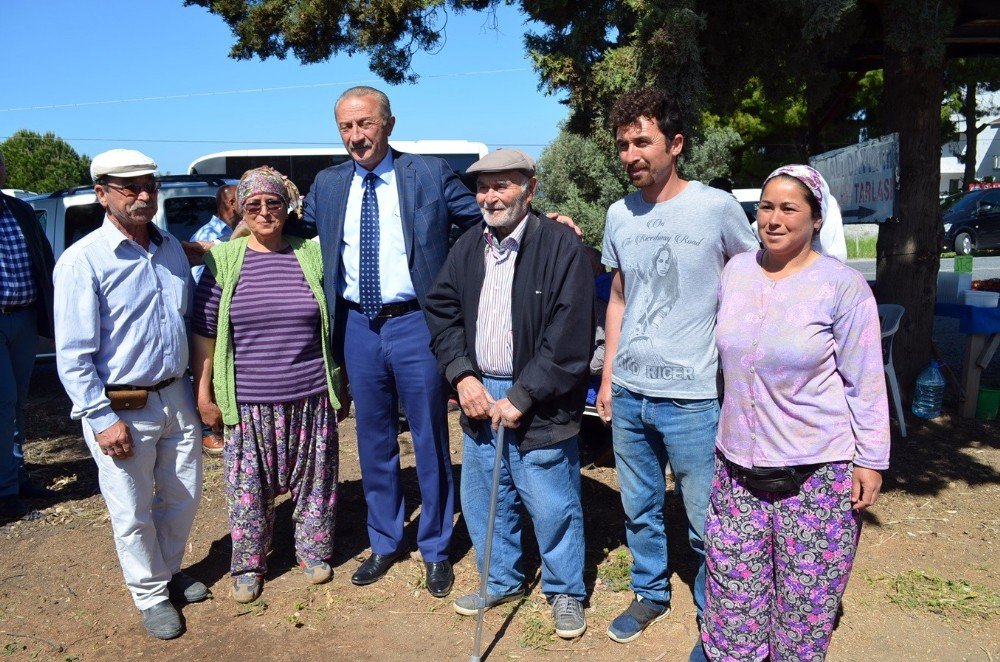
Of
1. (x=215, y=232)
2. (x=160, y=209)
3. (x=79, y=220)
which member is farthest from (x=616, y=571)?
(x=79, y=220)

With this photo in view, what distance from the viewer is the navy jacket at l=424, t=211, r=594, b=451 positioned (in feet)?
10.2

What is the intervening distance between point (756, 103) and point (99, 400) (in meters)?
20.9

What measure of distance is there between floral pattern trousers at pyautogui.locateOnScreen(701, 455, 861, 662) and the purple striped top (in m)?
1.97

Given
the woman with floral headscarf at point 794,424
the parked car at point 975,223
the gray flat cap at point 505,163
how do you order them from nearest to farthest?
the woman with floral headscarf at point 794,424 < the gray flat cap at point 505,163 < the parked car at point 975,223

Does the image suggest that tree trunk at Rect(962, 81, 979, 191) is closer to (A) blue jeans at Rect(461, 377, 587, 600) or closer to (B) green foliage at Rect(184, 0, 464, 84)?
(B) green foliage at Rect(184, 0, 464, 84)

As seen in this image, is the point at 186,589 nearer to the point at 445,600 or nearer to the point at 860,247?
the point at 445,600

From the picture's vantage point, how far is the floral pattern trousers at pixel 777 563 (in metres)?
2.52

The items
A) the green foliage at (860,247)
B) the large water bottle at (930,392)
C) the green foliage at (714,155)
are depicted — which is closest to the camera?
the large water bottle at (930,392)

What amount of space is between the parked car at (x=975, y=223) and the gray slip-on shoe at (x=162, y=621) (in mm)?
20335

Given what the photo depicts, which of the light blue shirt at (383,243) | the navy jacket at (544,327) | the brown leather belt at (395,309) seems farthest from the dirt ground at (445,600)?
the light blue shirt at (383,243)

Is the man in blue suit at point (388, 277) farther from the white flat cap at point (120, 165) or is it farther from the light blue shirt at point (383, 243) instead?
the white flat cap at point (120, 165)

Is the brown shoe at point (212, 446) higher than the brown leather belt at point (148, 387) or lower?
lower

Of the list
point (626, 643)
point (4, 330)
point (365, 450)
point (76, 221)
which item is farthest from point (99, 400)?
point (76, 221)

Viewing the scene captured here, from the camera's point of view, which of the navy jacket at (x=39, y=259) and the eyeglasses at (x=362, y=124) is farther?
the navy jacket at (x=39, y=259)
